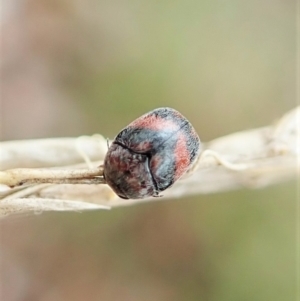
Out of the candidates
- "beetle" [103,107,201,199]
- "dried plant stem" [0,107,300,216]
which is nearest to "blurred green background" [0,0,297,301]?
"dried plant stem" [0,107,300,216]

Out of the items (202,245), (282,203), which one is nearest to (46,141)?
(202,245)

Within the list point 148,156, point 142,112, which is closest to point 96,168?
point 148,156

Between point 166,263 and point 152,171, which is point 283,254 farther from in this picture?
point 152,171

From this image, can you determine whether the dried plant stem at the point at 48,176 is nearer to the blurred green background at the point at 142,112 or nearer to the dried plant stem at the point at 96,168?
the dried plant stem at the point at 96,168

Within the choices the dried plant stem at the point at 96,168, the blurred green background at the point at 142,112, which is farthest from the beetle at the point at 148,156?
the blurred green background at the point at 142,112

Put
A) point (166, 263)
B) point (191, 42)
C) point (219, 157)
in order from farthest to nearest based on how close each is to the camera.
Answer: point (191, 42)
point (166, 263)
point (219, 157)

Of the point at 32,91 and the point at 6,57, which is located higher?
the point at 6,57

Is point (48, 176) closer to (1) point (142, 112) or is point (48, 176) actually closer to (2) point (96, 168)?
(2) point (96, 168)
